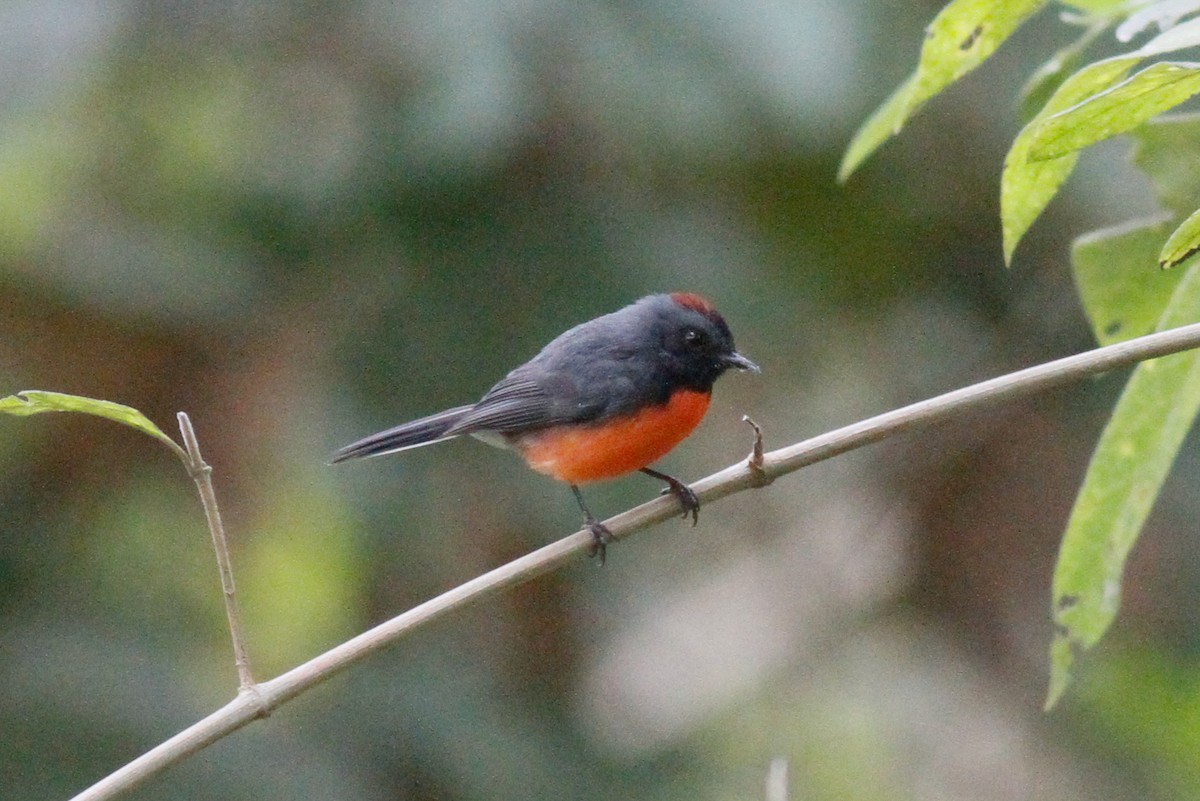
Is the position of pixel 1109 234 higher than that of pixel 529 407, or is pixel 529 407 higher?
pixel 1109 234

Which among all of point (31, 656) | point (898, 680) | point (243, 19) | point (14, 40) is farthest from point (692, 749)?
point (14, 40)

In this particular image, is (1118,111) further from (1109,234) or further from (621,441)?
(621,441)

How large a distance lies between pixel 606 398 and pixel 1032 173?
7.86 feet

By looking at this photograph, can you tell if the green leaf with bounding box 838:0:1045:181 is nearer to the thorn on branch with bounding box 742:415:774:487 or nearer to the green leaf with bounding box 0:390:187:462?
the thorn on branch with bounding box 742:415:774:487

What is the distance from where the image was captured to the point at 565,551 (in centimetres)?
258

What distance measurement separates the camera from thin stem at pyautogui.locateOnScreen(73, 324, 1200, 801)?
78.2 inches

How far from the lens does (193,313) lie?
15.8ft

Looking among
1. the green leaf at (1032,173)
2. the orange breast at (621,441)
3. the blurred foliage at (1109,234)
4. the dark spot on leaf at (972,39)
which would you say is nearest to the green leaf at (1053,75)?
the blurred foliage at (1109,234)

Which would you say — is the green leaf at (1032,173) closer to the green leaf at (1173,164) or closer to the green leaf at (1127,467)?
the green leaf at (1127,467)

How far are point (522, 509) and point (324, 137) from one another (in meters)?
1.53

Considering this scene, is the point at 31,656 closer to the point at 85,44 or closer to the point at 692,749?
the point at 85,44

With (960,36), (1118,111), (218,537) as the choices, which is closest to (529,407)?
(218,537)

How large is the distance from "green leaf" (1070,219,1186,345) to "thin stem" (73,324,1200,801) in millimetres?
354

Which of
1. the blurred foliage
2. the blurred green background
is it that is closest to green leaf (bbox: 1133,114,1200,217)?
the blurred foliage
